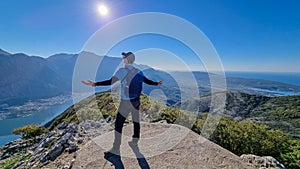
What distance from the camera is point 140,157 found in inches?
203

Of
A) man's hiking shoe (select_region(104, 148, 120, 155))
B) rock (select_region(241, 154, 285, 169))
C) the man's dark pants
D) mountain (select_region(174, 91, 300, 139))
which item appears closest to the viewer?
the man's dark pants

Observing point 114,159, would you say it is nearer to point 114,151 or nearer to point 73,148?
point 114,151

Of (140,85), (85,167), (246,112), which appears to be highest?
(140,85)

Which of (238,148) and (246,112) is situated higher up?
(238,148)

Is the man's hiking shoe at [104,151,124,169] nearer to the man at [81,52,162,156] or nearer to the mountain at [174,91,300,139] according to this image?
the man at [81,52,162,156]

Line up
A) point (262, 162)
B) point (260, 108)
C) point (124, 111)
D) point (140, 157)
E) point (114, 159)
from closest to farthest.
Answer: point (124, 111) < point (114, 159) < point (140, 157) < point (262, 162) < point (260, 108)

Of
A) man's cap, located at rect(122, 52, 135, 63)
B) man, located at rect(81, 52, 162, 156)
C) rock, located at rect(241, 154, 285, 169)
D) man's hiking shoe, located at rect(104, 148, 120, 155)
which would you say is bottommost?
rock, located at rect(241, 154, 285, 169)

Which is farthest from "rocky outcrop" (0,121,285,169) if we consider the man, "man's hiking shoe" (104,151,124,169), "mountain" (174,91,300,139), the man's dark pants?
"mountain" (174,91,300,139)

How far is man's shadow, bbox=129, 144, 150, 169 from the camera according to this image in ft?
15.7

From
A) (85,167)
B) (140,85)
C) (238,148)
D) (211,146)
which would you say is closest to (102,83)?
(140,85)

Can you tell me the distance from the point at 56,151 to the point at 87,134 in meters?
1.76

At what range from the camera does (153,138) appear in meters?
6.61

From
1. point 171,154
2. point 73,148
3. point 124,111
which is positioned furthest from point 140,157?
point 73,148

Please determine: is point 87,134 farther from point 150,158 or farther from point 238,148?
point 238,148
